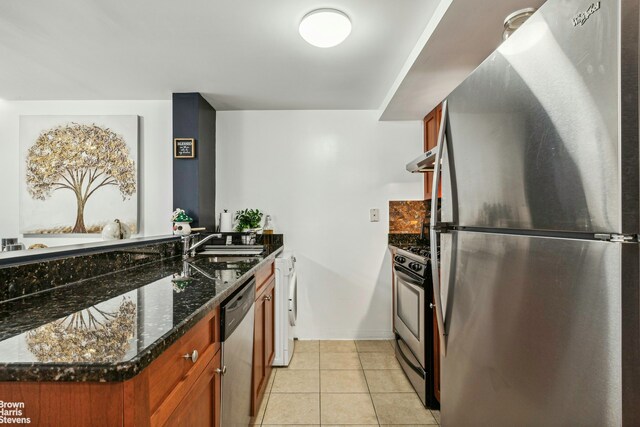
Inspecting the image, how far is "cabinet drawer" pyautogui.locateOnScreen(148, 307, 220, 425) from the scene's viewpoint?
77cm

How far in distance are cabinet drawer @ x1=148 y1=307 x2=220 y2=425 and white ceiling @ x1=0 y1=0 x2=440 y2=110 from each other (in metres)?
1.63

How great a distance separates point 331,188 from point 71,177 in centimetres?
249

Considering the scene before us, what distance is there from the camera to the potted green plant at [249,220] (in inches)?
124

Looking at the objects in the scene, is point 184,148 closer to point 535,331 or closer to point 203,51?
point 203,51

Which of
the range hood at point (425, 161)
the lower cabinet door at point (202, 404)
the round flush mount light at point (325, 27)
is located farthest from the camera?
the range hood at point (425, 161)

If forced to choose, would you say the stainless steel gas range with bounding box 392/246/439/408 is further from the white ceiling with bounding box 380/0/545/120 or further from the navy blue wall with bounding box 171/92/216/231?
the navy blue wall with bounding box 171/92/216/231

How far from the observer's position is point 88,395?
640 millimetres

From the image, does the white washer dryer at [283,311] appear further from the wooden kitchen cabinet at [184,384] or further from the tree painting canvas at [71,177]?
the tree painting canvas at [71,177]

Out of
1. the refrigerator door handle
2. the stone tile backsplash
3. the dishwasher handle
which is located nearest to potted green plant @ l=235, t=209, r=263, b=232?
the stone tile backsplash

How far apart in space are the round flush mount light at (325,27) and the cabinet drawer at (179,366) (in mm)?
1559

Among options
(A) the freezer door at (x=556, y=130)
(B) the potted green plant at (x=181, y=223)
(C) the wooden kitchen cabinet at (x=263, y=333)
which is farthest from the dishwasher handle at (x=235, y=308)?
(B) the potted green plant at (x=181, y=223)

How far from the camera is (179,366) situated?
2.98 ft
